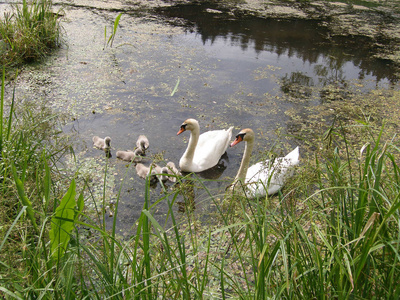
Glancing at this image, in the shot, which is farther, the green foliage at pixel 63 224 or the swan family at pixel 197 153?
the swan family at pixel 197 153

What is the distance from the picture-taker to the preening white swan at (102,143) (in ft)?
12.5

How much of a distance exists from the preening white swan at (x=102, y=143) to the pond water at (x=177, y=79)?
7cm

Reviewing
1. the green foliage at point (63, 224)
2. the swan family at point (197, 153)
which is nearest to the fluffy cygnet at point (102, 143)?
the swan family at point (197, 153)

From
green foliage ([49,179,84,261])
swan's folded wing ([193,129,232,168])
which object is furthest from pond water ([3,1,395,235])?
green foliage ([49,179,84,261])

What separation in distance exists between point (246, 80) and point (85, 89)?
2592 mm

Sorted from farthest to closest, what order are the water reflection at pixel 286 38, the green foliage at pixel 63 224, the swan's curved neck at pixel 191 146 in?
the water reflection at pixel 286 38 → the swan's curved neck at pixel 191 146 → the green foliage at pixel 63 224

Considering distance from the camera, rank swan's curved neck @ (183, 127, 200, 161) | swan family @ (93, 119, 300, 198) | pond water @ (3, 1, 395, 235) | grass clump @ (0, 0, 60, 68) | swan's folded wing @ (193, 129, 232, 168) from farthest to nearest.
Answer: grass clump @ (0, 0, 60, 68) → pond water @ (3, 1, 395, 235) → swan's folded wing @ (193, 129, 232, 168) → swan's curved neck @ (183, 127, 200, 161) → swan family @ (93, 119, 300, 198)

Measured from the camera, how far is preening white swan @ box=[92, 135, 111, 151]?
3.82m

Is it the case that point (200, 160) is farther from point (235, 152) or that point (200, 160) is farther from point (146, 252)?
point (146, 252)

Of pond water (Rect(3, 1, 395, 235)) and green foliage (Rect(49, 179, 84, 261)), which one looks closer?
green foliage (Rect(49, 179, 84, 261))

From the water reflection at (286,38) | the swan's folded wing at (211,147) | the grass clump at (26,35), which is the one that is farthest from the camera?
the water reflection at (286,38)

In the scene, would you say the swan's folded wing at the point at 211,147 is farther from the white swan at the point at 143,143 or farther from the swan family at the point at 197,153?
the white swan at the point at 143,143

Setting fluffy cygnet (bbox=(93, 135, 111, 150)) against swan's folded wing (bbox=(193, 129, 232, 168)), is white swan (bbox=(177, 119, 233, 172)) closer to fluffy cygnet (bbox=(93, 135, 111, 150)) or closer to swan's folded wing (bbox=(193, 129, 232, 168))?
swan's folded wing (bbox=(193, 129, 232, 168))

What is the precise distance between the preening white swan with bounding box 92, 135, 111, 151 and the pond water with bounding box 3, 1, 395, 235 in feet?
0.22
